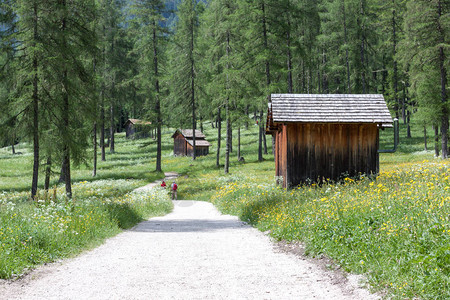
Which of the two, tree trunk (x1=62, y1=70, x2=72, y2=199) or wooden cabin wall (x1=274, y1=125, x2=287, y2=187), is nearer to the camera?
tree trunk (x1=62, y1=70, x2=72, y2=199)

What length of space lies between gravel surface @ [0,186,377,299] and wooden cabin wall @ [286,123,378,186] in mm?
8796

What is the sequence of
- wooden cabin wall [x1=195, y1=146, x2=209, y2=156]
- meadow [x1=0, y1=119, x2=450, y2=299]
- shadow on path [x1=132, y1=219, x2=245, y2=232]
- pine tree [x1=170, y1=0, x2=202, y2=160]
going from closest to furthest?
1. meadow [x1=0, y1=119, x2=450, y2=299]
2. shadow on path [x1=132, y1=219, x2=245, y2=232]
3. pine tree [x1=170, y1=0, x2=202, y2=160]
4. wooden cabin wall [x1=195, y1=146, x2=209, y2=156]

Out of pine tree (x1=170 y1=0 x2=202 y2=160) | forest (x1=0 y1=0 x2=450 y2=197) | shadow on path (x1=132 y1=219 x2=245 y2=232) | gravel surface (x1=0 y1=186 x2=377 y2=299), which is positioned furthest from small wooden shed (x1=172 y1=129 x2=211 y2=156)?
gravel surface (x1=0 y1=186 x2=377 y2=299)

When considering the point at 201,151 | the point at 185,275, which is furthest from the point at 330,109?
the point at 201,151

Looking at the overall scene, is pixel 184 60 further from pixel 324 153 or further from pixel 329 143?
pixel 324 153

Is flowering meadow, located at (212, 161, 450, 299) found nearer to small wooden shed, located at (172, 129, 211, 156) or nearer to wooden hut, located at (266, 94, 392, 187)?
wooden hut, located at (266, 94, 392, 187)

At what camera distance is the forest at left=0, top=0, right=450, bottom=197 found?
17.1 meters

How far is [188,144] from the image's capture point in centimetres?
5491

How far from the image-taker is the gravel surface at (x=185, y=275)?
201 inches

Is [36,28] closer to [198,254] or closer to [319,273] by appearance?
[198,254]

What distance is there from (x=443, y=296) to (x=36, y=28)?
1822cm

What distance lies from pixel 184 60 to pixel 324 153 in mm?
28545

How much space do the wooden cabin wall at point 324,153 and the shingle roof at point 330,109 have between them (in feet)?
1.77

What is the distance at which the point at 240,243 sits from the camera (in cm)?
895
